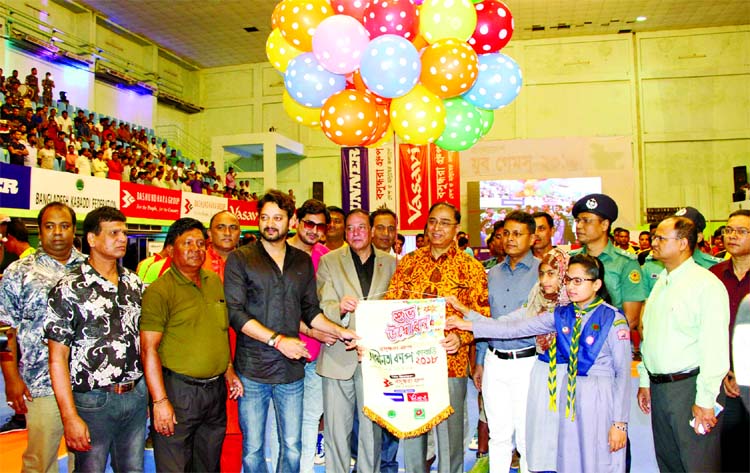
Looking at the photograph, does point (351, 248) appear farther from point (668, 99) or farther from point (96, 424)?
point (668, 99)

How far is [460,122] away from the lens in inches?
161

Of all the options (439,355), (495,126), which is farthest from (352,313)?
(495,126)

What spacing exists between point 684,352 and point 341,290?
76.1 inches

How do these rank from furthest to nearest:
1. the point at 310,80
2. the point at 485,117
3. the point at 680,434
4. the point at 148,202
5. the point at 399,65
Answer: the point at 148,202
the point at 485,117
the point at 310,80
the point at 399,65
the point at 680,434

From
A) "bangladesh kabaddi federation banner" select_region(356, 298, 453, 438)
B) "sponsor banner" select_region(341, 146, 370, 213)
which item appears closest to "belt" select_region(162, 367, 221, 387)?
"bangladesh kabaddi federation banner" select_region(356, 298, 453, 438)

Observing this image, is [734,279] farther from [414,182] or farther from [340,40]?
[414,182]

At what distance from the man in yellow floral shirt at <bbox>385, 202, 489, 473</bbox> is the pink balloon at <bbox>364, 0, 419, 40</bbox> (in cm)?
119

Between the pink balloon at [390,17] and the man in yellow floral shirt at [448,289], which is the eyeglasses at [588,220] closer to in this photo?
the man in yellow floral shirt at [448,289]

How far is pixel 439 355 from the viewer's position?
3.08 meters

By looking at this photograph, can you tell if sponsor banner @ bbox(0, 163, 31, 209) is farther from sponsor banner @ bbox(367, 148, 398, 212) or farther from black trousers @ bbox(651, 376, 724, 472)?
sponsor banner @ bbox(367, 148, 398, 212)

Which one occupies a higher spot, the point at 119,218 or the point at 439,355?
the point at 119,218

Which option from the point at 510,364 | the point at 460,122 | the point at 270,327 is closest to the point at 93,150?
the point at 460,122

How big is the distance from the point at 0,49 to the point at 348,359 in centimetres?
1459

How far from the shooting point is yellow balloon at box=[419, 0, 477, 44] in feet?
11.3
